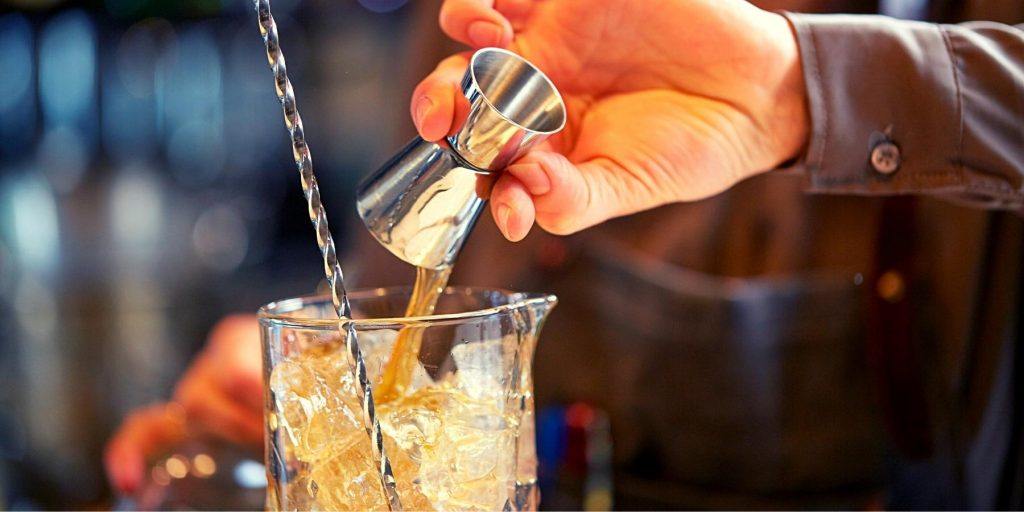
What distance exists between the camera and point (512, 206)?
52 centimetres

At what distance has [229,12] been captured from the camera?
2639 millimetres

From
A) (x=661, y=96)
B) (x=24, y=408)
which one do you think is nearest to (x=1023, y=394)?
(x=661, y=96)

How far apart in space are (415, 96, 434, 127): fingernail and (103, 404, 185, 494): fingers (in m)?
0.57

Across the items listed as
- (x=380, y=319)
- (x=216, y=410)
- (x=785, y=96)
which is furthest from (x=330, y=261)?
(x=216, y=410)

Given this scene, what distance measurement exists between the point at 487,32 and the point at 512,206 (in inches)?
7.1

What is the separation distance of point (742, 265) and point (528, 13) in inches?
31.9

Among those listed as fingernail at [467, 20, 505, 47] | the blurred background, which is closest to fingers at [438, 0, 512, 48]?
fingernail at [467, 20, 505, 47]

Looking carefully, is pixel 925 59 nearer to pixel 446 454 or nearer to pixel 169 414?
pixel 446 454

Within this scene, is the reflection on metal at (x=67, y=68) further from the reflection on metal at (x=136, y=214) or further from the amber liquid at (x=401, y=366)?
the amber liquid at (x=401, y=366)

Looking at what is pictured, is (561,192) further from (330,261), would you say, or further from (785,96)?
(785,96)

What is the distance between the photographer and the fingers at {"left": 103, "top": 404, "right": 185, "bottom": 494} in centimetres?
101

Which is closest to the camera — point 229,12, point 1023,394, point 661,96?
point 661,96

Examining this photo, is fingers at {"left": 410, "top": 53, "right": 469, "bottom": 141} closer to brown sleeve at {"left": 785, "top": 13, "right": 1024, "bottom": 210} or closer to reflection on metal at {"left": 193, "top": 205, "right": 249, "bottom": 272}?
brown sleeve at {"left": 785, "top": 13, "right": 1024, "bottom": 210}

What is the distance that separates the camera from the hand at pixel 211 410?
981 millimetres
